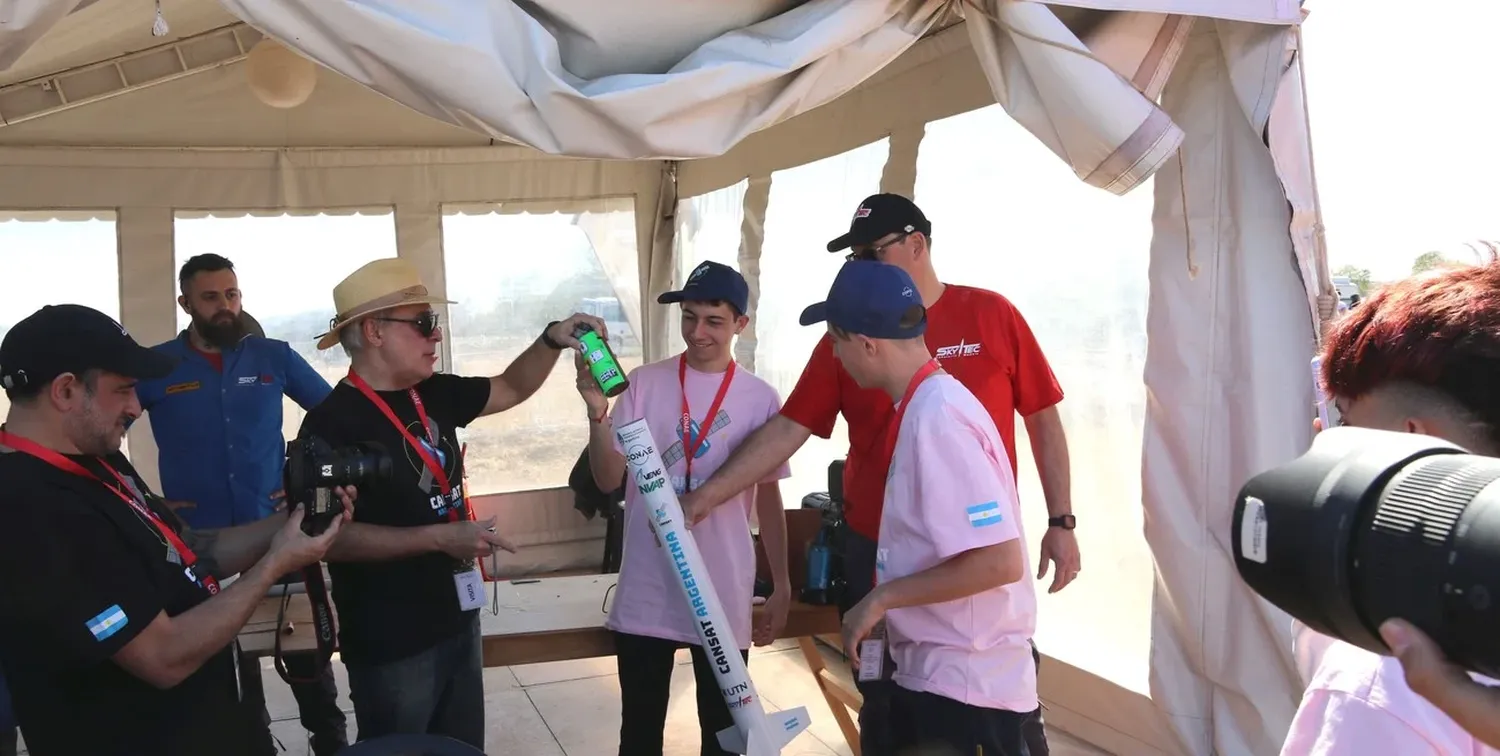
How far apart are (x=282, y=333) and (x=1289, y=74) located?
18.6 ft

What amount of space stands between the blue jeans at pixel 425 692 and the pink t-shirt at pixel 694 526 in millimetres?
430

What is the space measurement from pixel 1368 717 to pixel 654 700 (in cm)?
196

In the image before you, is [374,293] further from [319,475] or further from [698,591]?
[698,591]

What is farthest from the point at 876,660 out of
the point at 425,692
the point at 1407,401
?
the point at 1407,401

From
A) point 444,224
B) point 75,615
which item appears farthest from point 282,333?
point 75,615

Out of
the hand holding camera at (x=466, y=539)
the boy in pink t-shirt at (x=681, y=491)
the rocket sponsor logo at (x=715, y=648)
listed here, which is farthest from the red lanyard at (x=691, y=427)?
the hand holding camera at (x=466, y=539)

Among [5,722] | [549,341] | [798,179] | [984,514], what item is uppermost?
[798,179]

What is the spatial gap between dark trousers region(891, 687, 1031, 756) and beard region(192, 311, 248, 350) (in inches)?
123

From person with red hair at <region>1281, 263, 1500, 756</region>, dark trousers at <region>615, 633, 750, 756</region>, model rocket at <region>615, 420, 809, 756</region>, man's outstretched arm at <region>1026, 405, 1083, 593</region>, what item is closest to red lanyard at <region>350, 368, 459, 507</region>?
model rocket at <region>615, 420, 809, 756</region>

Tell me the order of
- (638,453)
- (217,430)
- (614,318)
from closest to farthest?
(638,453)
(217,430)
(614,318)

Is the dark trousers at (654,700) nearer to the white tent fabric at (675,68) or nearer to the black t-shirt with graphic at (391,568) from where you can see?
the black t-shirt with graphic at (391,568)

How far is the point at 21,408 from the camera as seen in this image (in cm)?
163

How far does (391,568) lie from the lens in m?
2.17

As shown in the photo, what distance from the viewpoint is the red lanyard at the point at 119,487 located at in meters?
1.61
